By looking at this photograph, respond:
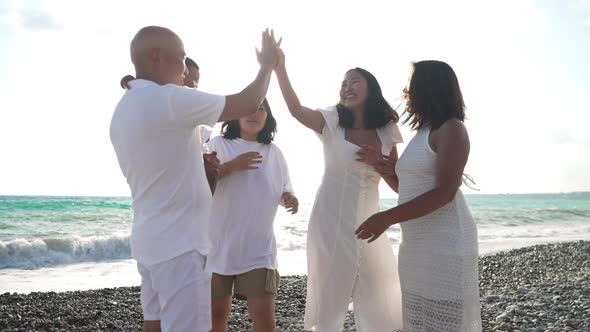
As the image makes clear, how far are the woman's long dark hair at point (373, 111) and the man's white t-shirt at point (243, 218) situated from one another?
65 centimetres

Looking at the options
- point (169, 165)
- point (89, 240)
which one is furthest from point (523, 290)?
point (89, 240)

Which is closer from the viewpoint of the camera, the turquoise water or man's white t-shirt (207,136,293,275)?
man's white t-shirt (207,136,293,275)

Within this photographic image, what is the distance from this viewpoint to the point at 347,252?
4328 mm

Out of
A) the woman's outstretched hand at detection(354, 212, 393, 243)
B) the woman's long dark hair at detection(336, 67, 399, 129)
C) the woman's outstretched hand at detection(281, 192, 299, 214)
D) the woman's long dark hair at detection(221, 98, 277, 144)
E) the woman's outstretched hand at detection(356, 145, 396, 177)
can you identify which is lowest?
the woman's outstretched hand at detection(354, 212, 393, 243)

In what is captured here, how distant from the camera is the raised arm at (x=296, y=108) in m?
4.20

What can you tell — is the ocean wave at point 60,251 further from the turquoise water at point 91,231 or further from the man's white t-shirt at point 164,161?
the man's white t-shirt at point 164,161

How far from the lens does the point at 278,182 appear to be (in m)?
4.38

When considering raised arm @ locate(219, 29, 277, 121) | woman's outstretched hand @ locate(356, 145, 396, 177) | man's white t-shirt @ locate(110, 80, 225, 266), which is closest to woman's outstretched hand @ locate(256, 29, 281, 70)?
raised arm @ locate(219, 29, 277, 121)

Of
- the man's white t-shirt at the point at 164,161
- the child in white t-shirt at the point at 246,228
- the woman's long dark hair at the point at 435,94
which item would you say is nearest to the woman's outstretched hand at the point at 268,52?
the man's white t-shirt at the point at 164,161

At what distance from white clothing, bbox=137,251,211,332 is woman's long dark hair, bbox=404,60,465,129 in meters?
1.48

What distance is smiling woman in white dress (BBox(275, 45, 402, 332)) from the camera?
4.32 metres

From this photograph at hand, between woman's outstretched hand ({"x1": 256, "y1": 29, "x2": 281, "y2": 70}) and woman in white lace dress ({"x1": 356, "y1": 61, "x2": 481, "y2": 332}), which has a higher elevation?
woman's outstretched hand ({"x1": 256, "y1": 29, "x2": 281, "y2": 70})

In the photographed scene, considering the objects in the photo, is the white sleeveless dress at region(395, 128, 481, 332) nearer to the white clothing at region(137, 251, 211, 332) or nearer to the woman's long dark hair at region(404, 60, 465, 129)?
the woman's long dark hair at region(404, 60, 465, 129)

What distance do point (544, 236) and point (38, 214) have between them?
69.9 feet
